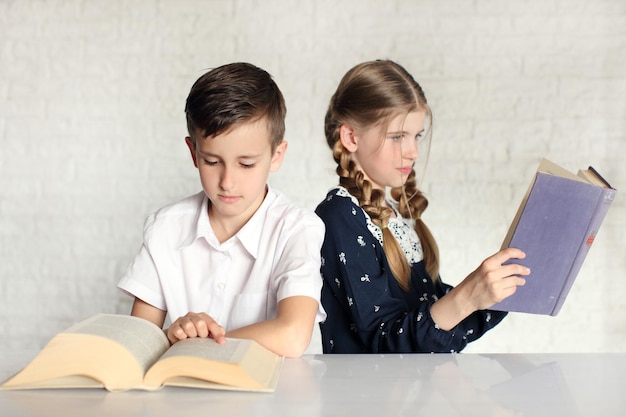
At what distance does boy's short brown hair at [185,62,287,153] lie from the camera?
1556 mm

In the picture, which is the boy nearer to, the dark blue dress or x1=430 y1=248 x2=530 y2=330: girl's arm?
the dark blue dress

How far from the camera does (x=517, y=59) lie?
3012mm

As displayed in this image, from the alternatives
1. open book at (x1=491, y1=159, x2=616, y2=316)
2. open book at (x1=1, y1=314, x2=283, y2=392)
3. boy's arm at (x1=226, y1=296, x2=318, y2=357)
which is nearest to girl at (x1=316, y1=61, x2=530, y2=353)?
open book at (x1=491, y1=159, x2=616, y2=316)

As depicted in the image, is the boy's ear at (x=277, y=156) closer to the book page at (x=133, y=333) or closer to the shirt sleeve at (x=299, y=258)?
the shirt sleeve at (x=299, y=258)

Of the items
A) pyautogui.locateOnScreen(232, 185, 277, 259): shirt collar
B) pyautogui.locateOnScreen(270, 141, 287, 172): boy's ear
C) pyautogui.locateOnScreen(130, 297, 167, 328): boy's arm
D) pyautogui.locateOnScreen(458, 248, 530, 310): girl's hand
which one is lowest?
pyautogui.locateOnScreen(130, 297, 167, 328): boy's arm

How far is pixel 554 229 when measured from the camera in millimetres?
1531

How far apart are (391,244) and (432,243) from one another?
204mm

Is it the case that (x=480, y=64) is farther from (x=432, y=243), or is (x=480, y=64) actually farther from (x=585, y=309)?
(x=432, y=243)

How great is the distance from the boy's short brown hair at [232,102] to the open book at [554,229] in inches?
20.4

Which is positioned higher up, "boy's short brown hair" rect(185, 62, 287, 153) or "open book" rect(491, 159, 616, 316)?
"boy's short brown hair" rect(185, 62, 287, 153)

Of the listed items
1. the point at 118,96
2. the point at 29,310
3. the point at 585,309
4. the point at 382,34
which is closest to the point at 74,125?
the point at 118,96

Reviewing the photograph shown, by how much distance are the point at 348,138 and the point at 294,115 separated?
1.12 meters

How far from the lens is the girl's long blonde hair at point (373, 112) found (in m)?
1.85

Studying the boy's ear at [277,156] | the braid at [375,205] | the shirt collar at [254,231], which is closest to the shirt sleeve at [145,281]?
the shirt collar at [254,231]
